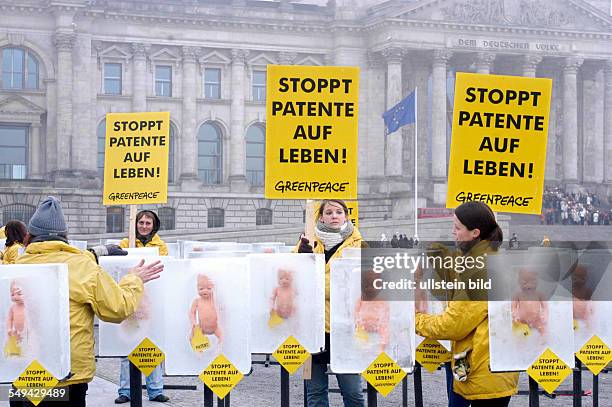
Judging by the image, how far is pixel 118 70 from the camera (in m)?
59.3

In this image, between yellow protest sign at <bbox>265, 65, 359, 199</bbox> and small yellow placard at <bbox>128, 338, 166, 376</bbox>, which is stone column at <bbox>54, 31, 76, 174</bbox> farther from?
small yellow placard at <bbox>128, 338, 166, 376</bbox>

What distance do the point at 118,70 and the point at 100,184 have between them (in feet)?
21.3

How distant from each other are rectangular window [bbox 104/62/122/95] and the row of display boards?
51.8 meters

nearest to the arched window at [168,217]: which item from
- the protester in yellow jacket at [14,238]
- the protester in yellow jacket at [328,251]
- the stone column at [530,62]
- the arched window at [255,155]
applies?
the arched window at [255,155]

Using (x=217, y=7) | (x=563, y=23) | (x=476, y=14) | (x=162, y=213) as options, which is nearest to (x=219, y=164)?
(x=162, y=213)

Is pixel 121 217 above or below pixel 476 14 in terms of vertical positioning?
below

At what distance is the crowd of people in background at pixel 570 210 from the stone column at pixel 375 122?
9682mm

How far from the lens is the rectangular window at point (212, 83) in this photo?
61469mm

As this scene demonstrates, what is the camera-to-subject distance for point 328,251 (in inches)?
366

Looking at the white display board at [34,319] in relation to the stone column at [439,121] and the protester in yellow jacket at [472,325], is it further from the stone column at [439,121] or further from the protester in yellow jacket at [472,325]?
the stone column at [439,121]

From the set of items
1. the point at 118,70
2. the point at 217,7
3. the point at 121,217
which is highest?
the point at 217,7

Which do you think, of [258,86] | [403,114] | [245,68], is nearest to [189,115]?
[245,68]

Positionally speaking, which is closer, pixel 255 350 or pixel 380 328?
pixel 380 328

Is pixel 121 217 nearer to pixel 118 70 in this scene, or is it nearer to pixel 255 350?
pixel 118 70
